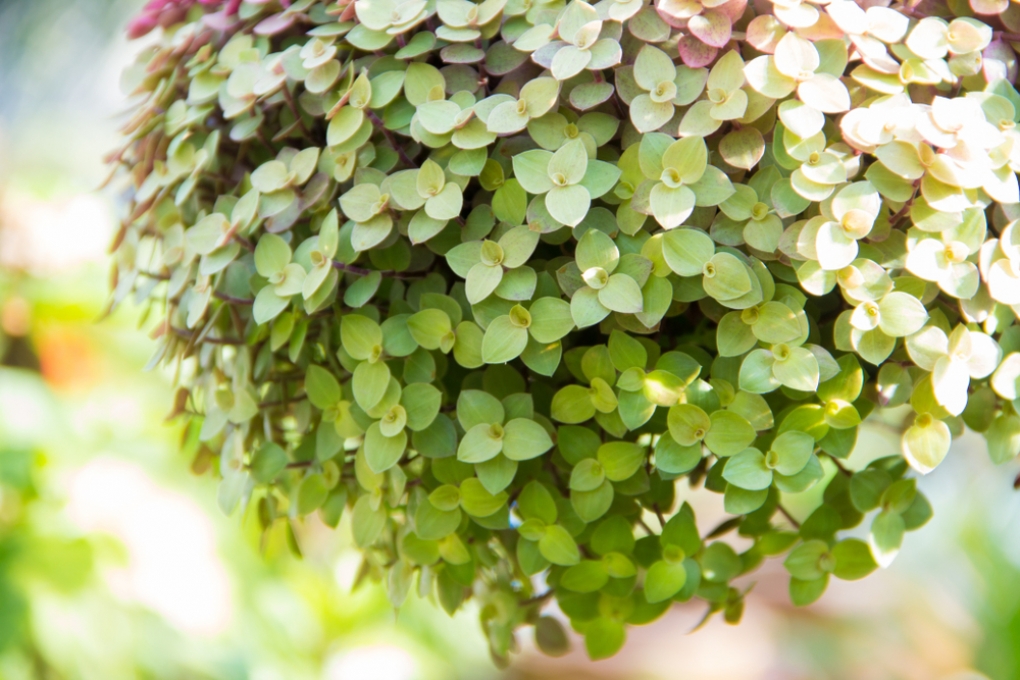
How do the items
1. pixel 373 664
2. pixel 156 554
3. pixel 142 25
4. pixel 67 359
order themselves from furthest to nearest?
pixel 67 359 → pixel 373 664 → pixel 156 554 → pixel 142 25

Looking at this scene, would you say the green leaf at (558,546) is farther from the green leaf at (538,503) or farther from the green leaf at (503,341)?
the green leaf at (503,341)

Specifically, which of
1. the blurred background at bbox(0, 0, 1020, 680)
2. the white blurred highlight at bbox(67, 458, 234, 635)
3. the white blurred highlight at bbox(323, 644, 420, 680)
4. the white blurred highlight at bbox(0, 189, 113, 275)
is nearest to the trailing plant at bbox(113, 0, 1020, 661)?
the blurred background at bbox(0, 0, 1020, 680)

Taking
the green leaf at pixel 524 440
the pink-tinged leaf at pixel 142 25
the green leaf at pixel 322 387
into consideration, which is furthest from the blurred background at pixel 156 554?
the green leaf at pixel 524 440

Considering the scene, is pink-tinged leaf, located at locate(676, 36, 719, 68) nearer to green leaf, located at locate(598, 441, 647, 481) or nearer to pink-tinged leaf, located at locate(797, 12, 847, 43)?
pink-tinged leaf, located at locate(797, 12, 847, 43)

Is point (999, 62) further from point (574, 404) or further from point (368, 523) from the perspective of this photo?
point (368, 523)

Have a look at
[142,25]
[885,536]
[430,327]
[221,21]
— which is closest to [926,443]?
[885,536]

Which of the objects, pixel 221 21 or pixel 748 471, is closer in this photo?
pixel 748 471

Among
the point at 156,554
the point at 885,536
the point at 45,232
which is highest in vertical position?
the point at 885,536
